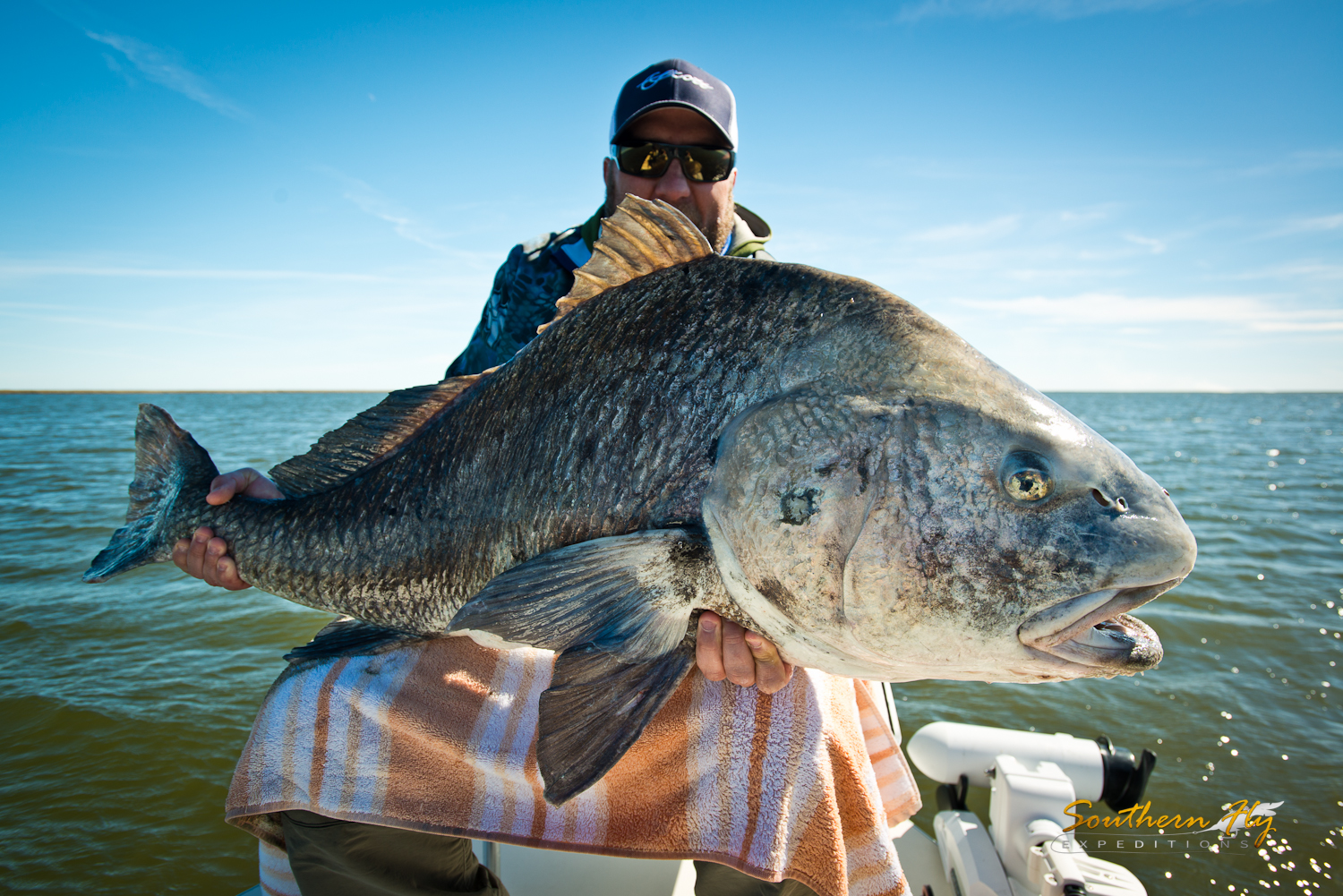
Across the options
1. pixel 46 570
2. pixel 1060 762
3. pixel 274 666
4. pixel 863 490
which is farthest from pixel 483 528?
pixel 46 570

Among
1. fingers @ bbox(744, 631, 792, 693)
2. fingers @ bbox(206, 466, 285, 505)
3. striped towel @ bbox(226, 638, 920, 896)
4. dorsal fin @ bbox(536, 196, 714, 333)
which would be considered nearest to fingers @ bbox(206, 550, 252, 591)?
fingers @ bbox(206, 466, 285, 505)

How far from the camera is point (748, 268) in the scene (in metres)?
1.82

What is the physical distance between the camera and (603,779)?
2.16 metres

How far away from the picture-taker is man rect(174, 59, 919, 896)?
7.29 feet

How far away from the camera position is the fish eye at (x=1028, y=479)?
4.59 ft

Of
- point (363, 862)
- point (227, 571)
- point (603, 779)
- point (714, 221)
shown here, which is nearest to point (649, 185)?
point (714, 221)

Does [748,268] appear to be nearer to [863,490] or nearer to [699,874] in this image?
[863,490]

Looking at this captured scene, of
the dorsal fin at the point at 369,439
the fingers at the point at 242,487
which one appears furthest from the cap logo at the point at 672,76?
the fingers at the point at 242,487

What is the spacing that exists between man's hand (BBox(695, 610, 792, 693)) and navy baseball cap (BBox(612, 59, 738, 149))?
92.3 inches

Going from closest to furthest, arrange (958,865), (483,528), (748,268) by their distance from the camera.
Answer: (748,268), (483,528), (958,865)

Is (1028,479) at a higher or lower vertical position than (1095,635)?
higher

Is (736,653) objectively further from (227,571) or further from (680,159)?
(680,159)

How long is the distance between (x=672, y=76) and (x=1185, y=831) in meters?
5.67

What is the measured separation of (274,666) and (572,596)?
240 inches
